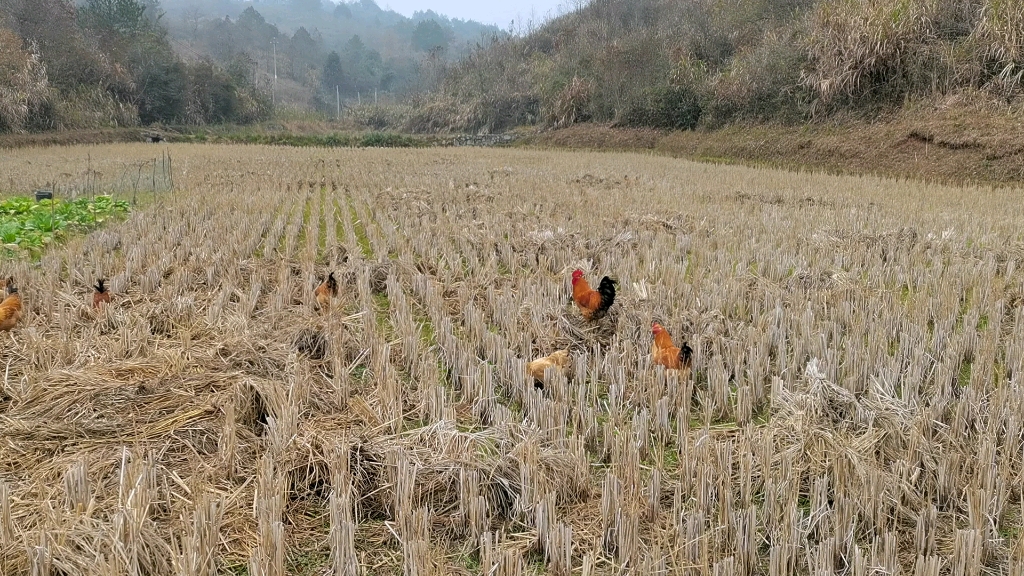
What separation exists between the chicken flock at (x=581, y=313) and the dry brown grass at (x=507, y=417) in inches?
4.8

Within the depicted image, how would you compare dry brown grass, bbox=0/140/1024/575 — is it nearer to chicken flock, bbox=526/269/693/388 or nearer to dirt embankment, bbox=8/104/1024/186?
chicken flock, bbox=526/269/693/388

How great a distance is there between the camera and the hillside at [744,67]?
16.1 m

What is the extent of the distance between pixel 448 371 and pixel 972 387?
2732mm

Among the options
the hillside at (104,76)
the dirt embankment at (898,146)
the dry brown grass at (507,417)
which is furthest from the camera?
the hillside at (104,76)

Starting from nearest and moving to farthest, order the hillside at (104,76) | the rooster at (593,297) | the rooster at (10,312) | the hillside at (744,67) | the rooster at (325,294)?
the rooster at (10,312)
the rooster at (593,297)
the rooster at (325,294)
the hillside at (744,67)
the hillside at (104,76)

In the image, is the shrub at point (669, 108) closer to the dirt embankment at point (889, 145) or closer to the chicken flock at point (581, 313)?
the dirt embankment at point (889, 145)

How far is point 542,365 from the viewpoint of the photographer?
10.9 feet

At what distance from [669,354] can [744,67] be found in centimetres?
2409

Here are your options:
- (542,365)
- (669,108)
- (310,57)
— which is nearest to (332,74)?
(310,57)

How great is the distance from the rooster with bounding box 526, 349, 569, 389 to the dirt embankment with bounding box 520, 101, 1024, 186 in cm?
1299

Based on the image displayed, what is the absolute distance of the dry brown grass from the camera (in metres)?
1.98

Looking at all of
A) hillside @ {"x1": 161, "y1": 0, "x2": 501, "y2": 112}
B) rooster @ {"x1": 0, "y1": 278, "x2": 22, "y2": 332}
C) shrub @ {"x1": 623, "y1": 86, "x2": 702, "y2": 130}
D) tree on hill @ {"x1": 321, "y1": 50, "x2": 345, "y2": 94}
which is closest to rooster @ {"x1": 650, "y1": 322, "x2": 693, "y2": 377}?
rooster @ {"x1": 0, "y1": 278, "x2": 22, "y2": 332}

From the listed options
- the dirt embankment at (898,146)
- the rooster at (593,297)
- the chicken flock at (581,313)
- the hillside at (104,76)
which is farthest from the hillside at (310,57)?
the rooster at (593,297)

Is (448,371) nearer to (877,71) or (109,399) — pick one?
(109,399)
